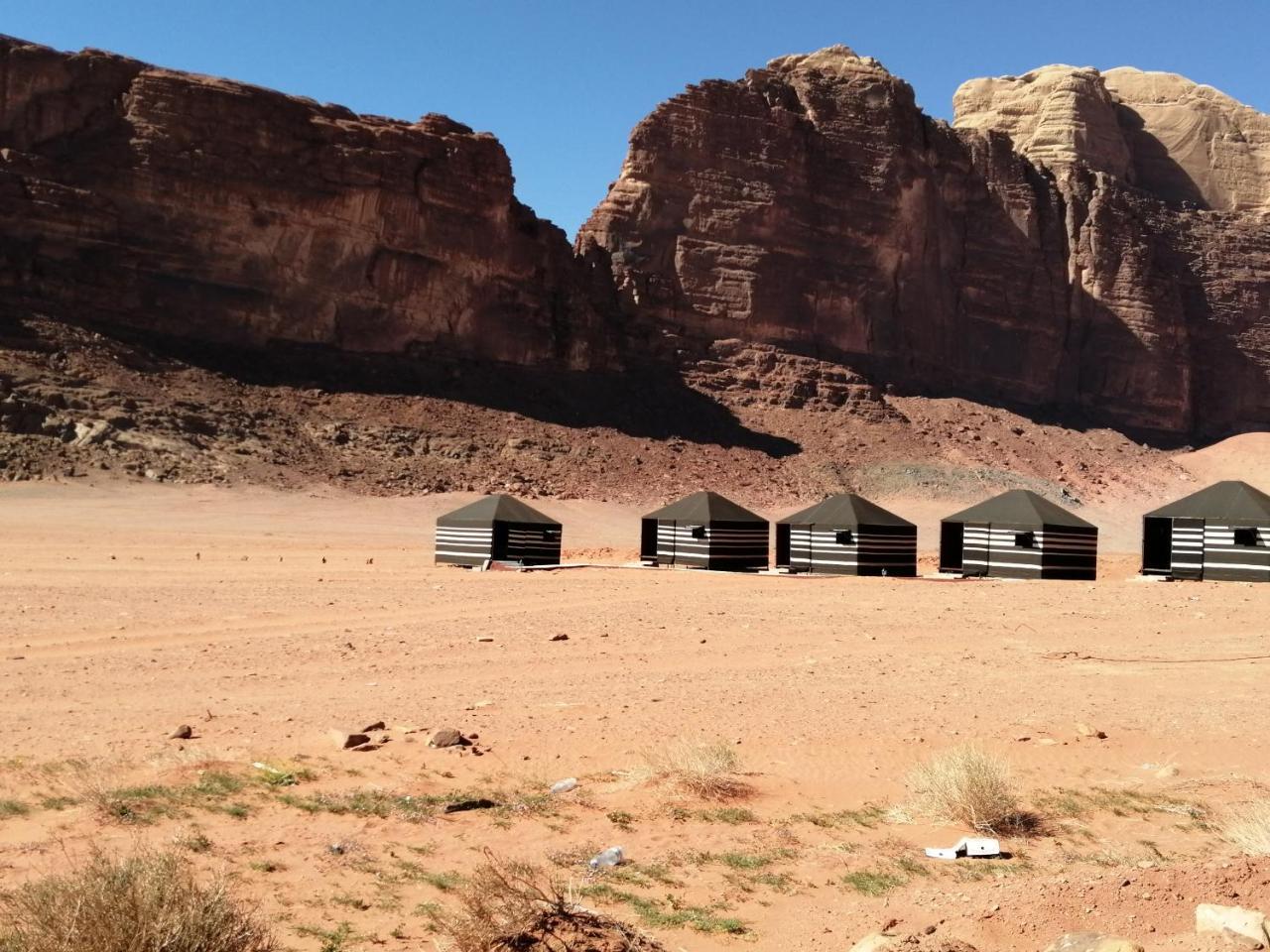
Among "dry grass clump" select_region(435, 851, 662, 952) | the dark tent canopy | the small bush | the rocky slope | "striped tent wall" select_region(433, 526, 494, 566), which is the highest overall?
the rocky slope

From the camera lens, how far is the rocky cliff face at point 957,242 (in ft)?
257

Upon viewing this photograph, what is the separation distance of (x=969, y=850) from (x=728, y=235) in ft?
239

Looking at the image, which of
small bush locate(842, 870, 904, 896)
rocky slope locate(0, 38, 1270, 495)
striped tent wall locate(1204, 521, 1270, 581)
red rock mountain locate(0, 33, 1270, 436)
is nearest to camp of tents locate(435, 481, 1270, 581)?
striped tent wall locate(1204, 521, 1270, 581)

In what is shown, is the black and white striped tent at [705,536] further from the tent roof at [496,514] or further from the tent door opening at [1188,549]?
the tent door opening at [1188,549]

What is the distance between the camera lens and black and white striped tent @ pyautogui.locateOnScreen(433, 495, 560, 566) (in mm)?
32844

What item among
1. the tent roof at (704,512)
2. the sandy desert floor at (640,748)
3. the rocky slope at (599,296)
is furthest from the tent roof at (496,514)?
the rocky slope at (599,296)

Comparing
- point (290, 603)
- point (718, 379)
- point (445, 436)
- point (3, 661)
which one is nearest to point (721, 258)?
point (718, 379)

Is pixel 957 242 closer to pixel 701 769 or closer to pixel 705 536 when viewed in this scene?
pixel 705 536

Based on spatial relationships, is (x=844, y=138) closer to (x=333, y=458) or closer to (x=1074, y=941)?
(x=333, y=458)

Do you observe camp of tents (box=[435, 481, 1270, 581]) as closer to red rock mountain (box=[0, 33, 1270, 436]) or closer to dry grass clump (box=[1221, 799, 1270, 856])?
dry grass clump (box=[1221, 799, 1270, 856])

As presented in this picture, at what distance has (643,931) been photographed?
6406mm

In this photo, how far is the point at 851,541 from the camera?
33.3 meters

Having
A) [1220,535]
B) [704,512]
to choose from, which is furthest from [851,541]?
[1220,535]

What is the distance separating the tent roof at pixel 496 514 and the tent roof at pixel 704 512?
3504mm
